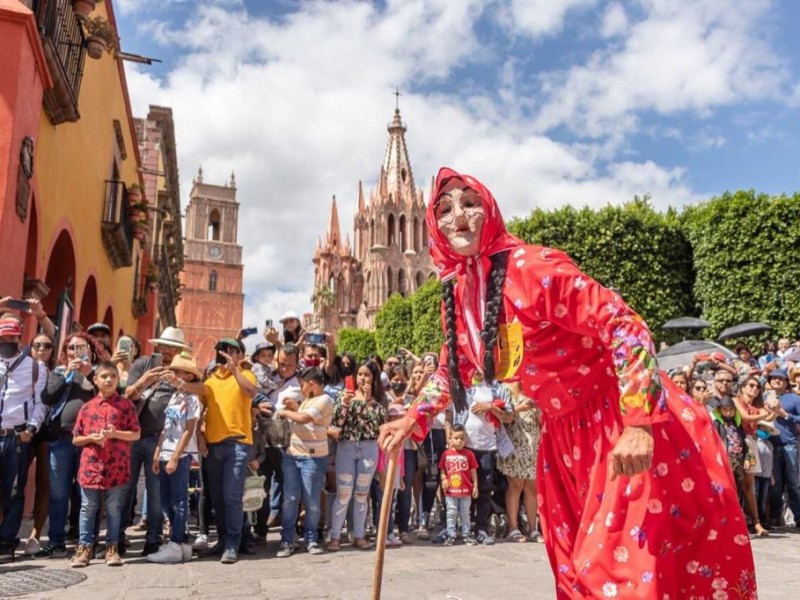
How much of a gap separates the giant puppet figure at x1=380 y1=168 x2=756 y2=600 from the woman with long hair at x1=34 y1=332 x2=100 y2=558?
4481mm

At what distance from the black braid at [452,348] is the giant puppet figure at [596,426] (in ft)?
0.03

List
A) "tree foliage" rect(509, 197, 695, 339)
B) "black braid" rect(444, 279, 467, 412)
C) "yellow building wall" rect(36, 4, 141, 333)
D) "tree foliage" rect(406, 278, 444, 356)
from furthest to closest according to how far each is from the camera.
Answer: "tree foliage" rect(406, 278, 444, 356), "tree foliage" rect(509, 197, 695, 339), "yellow building wall" rect(36, 4, 141, 333), "black braid" rect(444, 279, 467, 412)

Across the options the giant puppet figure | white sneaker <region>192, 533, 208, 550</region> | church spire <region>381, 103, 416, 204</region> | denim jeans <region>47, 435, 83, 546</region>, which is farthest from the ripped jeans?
church spire <region>381, 103, 416, 204</region>

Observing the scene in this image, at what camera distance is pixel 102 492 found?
6.23 metres

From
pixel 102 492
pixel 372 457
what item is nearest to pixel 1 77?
pixel 102 492

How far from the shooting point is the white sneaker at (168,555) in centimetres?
625

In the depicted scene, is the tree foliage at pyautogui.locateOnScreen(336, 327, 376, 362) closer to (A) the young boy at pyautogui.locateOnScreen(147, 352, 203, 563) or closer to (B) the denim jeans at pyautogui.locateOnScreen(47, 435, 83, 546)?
(A) the young boy at pyautogui.locateOnScreen(147, 352, 203, 563)

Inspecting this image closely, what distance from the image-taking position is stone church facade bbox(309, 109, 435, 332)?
86.4 meters

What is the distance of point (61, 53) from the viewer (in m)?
9.93

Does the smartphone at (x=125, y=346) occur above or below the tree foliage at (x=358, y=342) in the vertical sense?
below

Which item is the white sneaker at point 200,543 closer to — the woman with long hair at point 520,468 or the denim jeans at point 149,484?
the denim jeans at point 149,484

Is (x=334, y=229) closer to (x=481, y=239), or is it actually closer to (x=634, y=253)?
(x=634, y=253)

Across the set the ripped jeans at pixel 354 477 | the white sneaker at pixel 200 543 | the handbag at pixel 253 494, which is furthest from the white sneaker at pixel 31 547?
the ripped jeans at pixel 354 477

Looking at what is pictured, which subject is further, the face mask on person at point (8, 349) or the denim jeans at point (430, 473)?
the denim jeans at point (430, 473)
